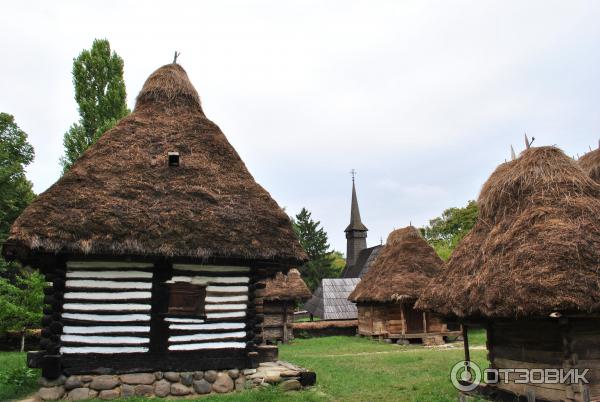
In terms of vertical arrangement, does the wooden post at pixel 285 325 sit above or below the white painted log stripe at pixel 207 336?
below

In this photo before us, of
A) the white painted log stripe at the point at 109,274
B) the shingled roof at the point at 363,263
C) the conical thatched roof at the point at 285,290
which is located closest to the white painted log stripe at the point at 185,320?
the white painted log stripe at the point at 109,274

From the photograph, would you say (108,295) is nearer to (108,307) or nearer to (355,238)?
(108,307)

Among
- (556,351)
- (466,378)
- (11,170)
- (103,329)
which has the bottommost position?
(466,378)

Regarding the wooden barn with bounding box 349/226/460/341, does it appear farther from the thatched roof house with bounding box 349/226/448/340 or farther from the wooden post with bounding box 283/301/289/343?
the wooden post with bounding box 283/301/289/343

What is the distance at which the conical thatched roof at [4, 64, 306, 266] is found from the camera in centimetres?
930

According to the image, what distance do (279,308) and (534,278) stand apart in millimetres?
18701

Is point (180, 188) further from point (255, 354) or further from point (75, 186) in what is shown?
point (255, 354)

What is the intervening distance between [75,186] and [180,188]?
230cm

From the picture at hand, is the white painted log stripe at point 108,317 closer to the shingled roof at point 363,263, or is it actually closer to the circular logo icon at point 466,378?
the circular logo icon at point 466,378

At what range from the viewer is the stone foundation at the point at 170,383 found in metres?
9.12

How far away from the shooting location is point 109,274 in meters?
9.85

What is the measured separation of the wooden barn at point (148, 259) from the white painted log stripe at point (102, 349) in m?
0.02

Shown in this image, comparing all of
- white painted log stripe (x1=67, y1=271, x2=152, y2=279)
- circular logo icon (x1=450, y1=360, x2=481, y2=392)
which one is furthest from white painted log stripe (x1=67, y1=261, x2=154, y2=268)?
circular logo icon (x1=450, y1=360, x2=481, y2=392)

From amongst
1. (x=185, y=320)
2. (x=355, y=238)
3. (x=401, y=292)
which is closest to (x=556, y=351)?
(x=185, y=320)
